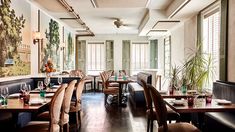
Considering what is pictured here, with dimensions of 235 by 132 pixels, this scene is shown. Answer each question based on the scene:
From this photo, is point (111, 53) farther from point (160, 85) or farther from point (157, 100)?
point (157, 100)

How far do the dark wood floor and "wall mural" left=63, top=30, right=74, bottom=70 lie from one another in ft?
10.3

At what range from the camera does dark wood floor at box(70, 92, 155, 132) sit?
5234mm

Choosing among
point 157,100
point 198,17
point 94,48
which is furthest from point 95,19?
point 157,100

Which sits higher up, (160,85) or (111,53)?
(111,53)

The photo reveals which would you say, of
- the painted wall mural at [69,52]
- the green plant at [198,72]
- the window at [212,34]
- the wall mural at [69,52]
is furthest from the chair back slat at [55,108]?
the wall mural at [69,52]

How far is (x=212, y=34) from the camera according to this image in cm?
604

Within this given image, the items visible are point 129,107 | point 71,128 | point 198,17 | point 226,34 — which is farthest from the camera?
point 129,107

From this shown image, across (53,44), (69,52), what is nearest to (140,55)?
(69,52)

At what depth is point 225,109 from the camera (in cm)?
326

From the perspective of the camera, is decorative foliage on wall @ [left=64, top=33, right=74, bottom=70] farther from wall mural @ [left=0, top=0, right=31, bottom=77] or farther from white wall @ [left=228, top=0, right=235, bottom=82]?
white wall @ [left=228, top=0, right=235, bottom=82]

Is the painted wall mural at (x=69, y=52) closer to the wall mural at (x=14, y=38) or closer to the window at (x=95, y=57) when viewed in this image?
the window at (x=95, y=57)

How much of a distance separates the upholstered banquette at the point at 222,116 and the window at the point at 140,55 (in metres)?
8.44

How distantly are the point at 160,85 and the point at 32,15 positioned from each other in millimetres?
7283

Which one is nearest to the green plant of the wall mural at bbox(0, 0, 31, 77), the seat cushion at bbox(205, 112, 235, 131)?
the seat cushion at bbox(205, 112, 235, 131)
